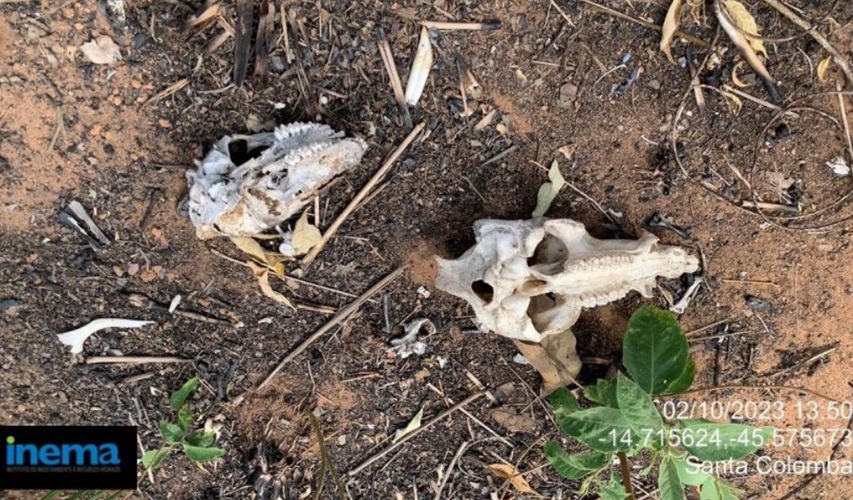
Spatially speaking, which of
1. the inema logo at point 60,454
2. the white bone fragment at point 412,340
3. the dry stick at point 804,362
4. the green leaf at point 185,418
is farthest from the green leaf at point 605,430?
the inema logo at point 60,454

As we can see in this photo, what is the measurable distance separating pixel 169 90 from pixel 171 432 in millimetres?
1221

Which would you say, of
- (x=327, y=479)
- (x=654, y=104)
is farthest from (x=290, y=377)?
(x=654, y=104)

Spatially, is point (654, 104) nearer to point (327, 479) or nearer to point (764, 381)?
point (764, 381)


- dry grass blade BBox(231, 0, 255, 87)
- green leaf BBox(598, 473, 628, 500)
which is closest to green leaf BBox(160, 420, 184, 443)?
dry grass blade BBox(231, 0, 255, 87)

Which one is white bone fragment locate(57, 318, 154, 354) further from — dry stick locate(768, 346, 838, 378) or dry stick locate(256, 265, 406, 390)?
dry stick locate(768, 346, 838, 378)

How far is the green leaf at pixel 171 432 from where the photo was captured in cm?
237

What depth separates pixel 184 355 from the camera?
2.38m

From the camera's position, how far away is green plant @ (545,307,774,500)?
191 cm

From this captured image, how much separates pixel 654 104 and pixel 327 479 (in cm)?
182

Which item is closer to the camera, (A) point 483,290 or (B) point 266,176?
(B) point 266,176

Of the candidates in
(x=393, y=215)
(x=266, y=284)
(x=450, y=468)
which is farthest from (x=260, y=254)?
(x=450, y=468)

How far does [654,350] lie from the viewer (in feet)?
6.64

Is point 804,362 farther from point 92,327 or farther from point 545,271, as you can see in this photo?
point 92,327

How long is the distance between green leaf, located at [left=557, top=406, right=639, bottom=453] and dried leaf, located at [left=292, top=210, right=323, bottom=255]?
102 centimetres
